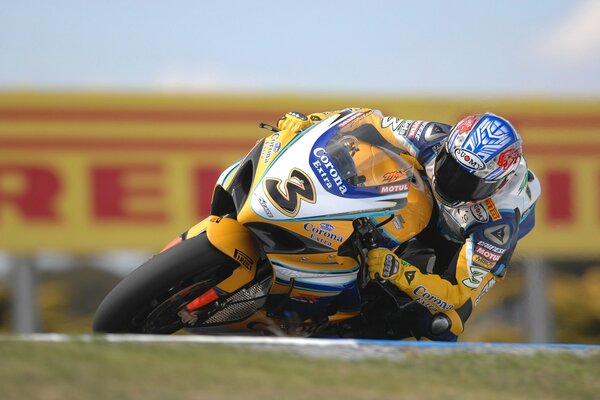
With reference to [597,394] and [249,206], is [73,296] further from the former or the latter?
[597,394]

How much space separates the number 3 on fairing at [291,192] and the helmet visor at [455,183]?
2.78 ft

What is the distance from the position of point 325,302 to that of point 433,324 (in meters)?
0.67

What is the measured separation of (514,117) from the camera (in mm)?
11883

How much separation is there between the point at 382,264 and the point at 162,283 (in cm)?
111

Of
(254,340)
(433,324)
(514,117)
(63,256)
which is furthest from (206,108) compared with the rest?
(254,340)

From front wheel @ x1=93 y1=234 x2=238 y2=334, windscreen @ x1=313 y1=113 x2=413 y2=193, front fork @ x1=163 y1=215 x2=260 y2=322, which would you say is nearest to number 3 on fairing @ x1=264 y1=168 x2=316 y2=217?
windscreen @ x1=313 y1=113 x2=413 y2=193

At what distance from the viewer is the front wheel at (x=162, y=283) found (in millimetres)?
4336

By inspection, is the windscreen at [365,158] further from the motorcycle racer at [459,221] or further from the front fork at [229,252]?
the front fork at [229,252]

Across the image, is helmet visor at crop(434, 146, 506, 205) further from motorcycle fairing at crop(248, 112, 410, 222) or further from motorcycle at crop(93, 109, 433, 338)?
motorcycle fairing at crop(248, 112, 410, 222)

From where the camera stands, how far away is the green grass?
3.17m

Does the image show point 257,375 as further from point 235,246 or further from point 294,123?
point 294,123

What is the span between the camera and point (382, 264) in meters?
4.59

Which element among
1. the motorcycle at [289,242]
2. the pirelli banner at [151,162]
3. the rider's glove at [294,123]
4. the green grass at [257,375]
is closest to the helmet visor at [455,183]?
the motorcycle at [289,242]

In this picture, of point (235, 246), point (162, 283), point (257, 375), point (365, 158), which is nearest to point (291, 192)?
point (235, 246)
